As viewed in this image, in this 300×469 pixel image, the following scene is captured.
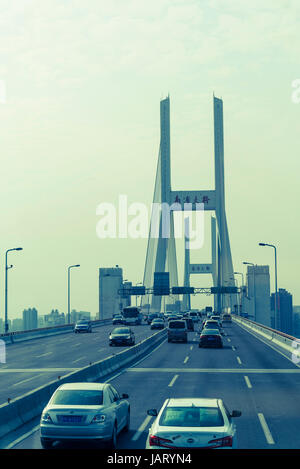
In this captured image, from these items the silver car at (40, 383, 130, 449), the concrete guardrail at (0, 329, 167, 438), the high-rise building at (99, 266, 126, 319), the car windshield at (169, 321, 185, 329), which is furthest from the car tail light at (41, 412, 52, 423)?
the high-rise building at (99, 266, 126, 319)

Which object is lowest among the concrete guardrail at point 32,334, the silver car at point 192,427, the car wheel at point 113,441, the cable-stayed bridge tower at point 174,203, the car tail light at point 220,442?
the concrete guardrail at point 32,334

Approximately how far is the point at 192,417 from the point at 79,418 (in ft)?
10.2

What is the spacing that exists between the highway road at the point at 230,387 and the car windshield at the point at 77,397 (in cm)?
122

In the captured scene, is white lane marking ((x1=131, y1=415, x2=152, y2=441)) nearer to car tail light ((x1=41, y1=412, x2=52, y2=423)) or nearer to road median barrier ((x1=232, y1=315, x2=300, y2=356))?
car tail light ((x1=41, y1=412, x2=52, y2=423))

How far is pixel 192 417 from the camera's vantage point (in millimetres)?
12984

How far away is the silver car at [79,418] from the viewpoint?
15.0 meters

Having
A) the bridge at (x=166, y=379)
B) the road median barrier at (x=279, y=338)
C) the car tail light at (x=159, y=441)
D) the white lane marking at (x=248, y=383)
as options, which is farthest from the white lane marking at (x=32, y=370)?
the car tail light at (x=159, y=441)

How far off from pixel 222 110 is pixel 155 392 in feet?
340

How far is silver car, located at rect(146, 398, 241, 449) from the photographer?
12258 millimetres

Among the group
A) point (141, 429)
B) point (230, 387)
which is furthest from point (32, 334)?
point (141, 429)

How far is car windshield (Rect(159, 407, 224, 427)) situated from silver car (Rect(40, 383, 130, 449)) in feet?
7.95

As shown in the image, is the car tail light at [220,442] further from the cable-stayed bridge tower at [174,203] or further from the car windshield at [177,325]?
the cable-stayed bridge tower at [174,203]
